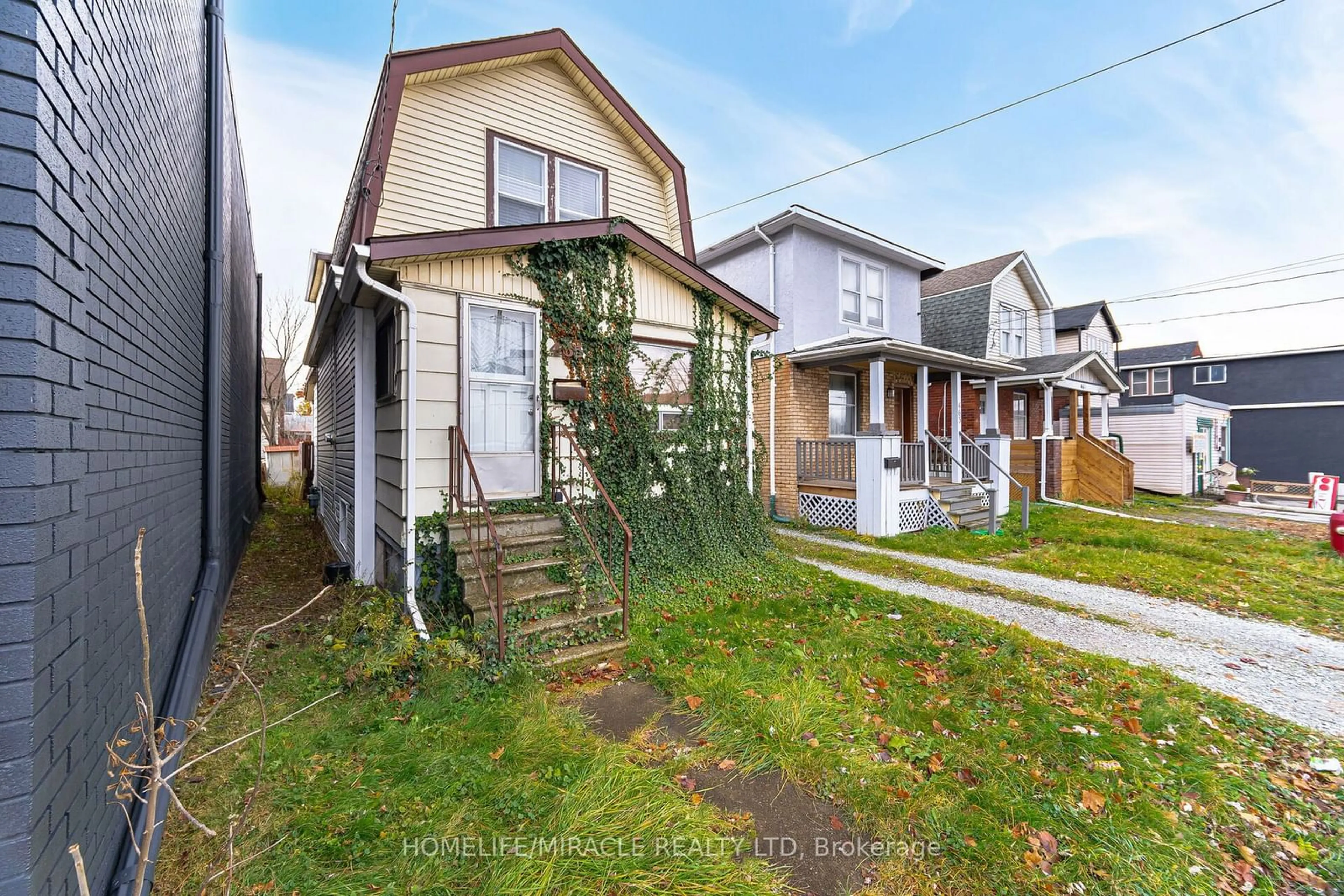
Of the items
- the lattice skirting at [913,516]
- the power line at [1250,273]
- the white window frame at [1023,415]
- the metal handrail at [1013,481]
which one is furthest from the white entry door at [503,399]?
the power line at [1250,273]

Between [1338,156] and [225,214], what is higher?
[1338,156]

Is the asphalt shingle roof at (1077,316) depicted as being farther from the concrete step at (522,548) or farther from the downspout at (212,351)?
the downspout at (212,351)

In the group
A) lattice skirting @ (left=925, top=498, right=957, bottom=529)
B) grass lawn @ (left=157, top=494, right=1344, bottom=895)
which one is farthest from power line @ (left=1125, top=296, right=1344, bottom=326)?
grass lawn @ (left=157, top=494, right=1344, bottom=895)

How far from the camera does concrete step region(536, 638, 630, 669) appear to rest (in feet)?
14.3

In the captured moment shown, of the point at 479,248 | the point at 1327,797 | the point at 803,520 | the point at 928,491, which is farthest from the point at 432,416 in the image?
the point at 928,491

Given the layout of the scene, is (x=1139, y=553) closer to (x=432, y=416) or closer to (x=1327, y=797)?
(x=1327, y=797)

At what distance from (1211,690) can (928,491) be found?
269 inches

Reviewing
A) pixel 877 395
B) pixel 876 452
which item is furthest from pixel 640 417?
pixel 877 395

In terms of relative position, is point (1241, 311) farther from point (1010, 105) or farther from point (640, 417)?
point (640, 417)

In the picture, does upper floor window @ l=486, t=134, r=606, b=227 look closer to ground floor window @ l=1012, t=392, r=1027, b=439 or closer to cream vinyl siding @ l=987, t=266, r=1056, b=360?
cream vinyl siding @ l=987, t=266, r=1056, b=360

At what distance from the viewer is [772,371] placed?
39.0ft

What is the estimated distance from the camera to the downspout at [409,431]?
4.88m

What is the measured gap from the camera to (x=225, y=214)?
6.47m

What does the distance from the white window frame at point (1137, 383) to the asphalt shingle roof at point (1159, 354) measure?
1.78 ft
